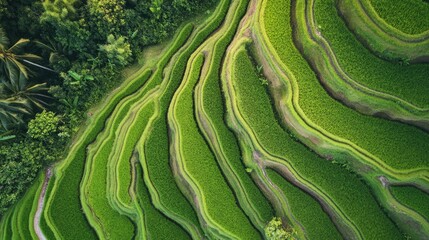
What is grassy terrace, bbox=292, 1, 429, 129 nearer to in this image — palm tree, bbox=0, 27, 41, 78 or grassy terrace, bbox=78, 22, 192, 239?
grassy terrace, bbox=78, 22, 192, 239

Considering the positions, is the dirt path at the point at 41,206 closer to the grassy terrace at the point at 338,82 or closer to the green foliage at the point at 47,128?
the green foliage at the point at 47,128

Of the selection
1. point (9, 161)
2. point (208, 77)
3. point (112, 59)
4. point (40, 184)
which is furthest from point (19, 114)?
point (208, 77)

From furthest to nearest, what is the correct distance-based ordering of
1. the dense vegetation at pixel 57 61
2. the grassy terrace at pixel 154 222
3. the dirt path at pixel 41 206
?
the dirt path at pixel 41 206 → the grassy terrace at pixel 154 222 → the dense vegetation at pixel 57 61

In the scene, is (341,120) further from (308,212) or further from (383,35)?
(308,212)

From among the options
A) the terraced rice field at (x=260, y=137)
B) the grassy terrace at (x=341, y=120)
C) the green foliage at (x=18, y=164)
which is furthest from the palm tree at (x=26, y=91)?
the grassy terrace at (x=341, y=120)

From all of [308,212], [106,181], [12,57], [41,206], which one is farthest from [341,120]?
[41,206]

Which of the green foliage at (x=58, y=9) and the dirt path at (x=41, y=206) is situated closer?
the green foliage at (x=58, y=9)

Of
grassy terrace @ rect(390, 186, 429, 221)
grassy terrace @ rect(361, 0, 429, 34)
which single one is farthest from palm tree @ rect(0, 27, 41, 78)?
grassy terrace @ rect(390, 186, 429, 221)
